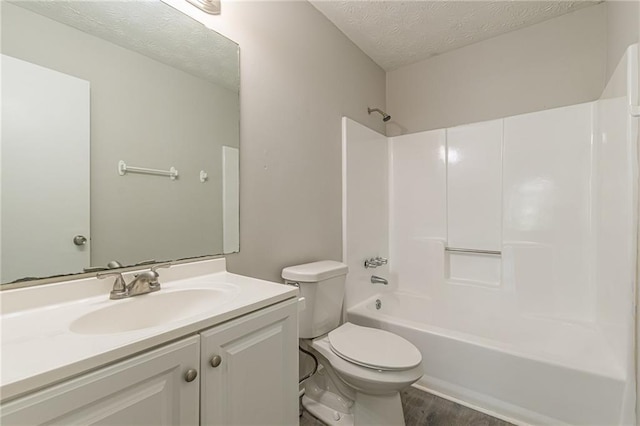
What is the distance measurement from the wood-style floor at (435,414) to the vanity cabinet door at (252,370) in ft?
2.48

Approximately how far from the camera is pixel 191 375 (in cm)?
67

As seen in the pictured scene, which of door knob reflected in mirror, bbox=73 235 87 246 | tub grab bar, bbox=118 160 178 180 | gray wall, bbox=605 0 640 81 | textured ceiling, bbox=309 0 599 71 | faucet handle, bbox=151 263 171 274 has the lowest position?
faucet handle, bbox=151 263 171 274

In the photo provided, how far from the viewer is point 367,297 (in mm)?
2223

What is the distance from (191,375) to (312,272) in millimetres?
823

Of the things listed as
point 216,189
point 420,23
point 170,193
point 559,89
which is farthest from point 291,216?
point 559,89

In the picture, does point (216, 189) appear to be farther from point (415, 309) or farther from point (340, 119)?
point (415, 309)

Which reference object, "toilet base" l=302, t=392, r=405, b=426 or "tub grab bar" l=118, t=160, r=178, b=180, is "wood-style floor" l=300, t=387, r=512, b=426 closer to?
"toilet base" l=302, t=392, r=405, b=426

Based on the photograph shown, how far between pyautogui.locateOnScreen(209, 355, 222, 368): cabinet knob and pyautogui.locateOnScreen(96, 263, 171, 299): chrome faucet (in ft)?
1.31

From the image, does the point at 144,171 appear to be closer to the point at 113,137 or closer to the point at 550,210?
the point at 113,137

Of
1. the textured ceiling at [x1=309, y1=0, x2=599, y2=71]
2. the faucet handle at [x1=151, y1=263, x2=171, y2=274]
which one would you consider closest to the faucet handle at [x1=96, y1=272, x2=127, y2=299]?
the faucet handle at [x1=151, y1=263, x2=171, y2=274]

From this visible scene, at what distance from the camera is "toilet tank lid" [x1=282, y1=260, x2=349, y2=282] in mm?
1431

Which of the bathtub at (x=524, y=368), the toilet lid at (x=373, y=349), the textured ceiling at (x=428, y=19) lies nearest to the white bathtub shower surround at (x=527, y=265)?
the bathtub at (x=524, y=368)

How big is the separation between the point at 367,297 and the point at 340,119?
140 centimetres

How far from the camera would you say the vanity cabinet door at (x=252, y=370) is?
2.39ft
